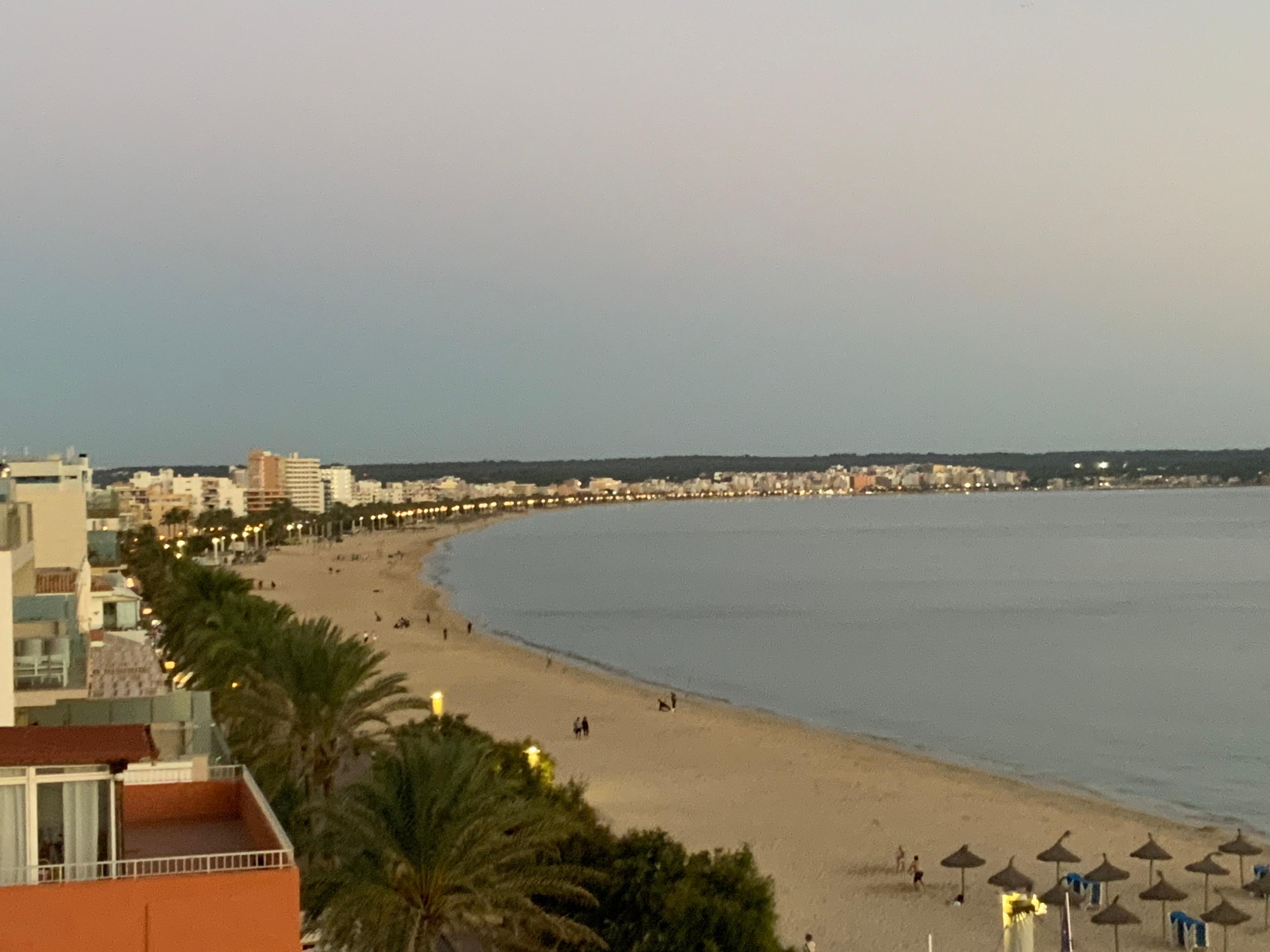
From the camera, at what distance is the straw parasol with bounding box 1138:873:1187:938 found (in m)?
20.8

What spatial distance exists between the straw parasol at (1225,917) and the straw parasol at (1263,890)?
0.99 meters

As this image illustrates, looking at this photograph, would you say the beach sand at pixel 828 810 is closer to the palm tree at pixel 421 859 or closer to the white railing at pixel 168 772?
the palm tree at pixel 421 859

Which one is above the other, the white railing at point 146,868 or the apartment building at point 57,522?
the apartment building at point 57,522

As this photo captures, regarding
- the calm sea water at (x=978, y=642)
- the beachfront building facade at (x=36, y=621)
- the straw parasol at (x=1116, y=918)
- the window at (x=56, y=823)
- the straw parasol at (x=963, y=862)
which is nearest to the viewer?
the window at (x=56, y=823)

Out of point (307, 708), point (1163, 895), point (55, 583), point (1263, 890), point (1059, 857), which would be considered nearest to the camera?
point (307, 708)

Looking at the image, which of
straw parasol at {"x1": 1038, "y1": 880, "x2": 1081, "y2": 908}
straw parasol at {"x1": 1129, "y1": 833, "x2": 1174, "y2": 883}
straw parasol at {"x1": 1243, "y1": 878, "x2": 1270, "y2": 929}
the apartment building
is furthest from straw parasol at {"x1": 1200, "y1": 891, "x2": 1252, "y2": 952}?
the apartment building

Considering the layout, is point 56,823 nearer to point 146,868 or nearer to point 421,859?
point 146,868

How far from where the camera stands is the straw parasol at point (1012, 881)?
2139 cm

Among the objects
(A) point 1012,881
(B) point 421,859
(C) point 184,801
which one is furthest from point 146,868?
(A) point 1012,881

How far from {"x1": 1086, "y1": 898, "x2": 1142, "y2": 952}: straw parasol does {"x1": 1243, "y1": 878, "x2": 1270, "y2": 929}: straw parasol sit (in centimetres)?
213

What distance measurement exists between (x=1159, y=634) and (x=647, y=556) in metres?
74.3

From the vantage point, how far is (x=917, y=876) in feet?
76.6

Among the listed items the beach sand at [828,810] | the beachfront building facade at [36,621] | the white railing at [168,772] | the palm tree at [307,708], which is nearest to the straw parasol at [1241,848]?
the beach sand at [828,810]

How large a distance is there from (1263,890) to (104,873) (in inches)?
686
